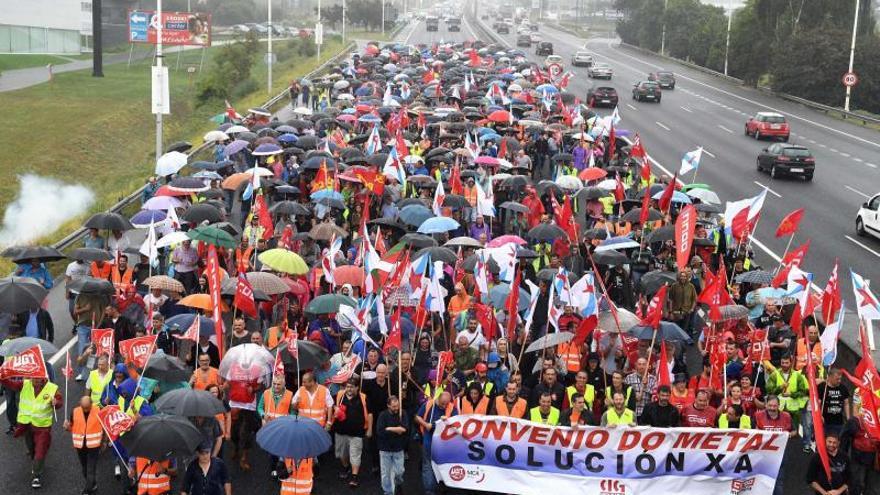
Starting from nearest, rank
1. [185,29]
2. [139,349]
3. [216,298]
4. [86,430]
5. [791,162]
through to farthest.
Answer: [86,430] < [139,349] < [216,298] < [791,162] < [185,29]

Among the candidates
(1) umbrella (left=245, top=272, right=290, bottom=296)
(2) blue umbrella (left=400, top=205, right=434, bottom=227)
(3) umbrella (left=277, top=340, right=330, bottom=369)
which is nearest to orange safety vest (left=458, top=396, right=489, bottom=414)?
(3) umbrella (left=277, top=340, right=330, bottom=369)

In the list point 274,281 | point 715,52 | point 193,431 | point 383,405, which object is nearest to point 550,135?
point 274,281

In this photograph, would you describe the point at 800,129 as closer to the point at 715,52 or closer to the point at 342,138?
the point at 342,138

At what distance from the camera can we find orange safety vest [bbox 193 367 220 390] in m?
13.7

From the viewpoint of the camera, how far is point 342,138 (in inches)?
1241

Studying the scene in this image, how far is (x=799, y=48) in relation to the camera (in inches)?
2552

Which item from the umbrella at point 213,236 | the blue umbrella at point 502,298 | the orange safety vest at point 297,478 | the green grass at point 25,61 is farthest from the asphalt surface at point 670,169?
the green grass at point 25,61

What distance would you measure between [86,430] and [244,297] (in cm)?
358

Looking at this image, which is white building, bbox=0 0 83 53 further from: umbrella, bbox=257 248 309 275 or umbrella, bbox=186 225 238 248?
umbrella, bbox=257 248 309 275

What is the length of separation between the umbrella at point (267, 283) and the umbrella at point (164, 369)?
124 inches

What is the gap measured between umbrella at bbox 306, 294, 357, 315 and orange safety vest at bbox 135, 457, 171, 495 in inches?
159

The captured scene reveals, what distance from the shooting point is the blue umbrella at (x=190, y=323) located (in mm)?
15031

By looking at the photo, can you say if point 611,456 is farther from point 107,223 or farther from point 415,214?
point 107,223

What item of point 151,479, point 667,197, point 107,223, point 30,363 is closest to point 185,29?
point 107,223
